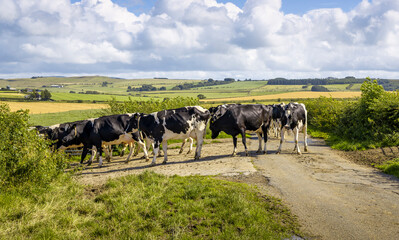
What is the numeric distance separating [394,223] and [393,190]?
10.2 feet

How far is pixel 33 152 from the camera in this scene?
33.1 feet

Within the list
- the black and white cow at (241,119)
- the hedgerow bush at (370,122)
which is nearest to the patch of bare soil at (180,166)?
the black and white cow at (241,119)

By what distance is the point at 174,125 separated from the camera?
54.6 ft

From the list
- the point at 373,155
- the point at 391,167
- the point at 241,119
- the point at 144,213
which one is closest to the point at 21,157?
the point at 144,213

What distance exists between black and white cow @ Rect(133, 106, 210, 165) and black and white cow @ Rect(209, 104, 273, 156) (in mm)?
1239

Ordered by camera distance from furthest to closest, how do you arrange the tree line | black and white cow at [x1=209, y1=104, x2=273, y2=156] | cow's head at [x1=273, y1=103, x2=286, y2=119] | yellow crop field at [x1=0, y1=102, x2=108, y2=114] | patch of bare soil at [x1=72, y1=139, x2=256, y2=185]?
the tree line < yellow crop field at [x1=0, y1=102, x2=108, y2=114] < cow's head at [x1=273, y1=103, x2=286, y2=119] < black and white cow at [x1=209, y1=104, x2=273, y2=156] < patch of bare soil at [x1=72, y1=139, x2=256, y2=185]

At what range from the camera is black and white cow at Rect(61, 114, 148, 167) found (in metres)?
17.6

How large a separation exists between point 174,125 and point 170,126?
22 cm

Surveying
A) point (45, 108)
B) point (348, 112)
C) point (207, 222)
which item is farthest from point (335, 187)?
point (45, 108)

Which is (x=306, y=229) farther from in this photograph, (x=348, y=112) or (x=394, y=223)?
(x=348, y=112)

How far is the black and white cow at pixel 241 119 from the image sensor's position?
17.7 meters

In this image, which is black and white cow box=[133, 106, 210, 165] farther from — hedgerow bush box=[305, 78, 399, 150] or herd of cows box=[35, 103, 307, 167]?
hedgerow bush box=[305, 78, 399, 150]

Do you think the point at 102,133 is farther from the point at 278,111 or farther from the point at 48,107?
A: the point at 48,107

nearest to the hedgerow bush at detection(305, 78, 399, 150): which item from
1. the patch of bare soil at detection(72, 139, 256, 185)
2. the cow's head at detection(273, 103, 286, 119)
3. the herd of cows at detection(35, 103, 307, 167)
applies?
the herd of cows at detection(35, 103, 307, 167)
